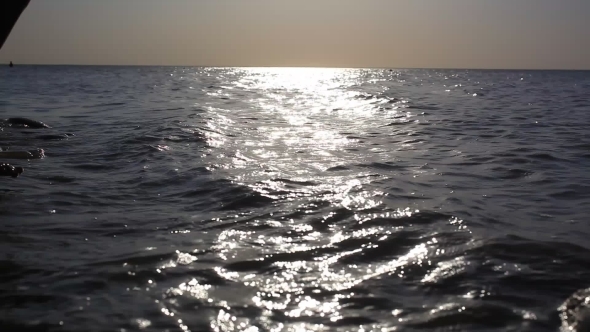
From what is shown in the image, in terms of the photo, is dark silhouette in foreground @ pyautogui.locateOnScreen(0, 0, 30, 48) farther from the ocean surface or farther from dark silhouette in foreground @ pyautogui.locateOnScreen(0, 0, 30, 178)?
the ocean surface

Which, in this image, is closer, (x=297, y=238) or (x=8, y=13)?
(x=297, y=238)

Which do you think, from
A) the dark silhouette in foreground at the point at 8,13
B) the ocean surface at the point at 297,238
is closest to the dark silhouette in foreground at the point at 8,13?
the dark silhouette in foreground at the point at 8,13

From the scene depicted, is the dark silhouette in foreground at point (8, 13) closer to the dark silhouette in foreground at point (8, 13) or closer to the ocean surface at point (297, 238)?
the dark silhouette in foreground at point (8, 13)

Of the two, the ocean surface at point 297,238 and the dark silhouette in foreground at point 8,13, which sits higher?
the dark silhouette in foreground at point 8,13

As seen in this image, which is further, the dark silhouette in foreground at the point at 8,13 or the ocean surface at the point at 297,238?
the dark silhouette in foreground at the point at 8,13

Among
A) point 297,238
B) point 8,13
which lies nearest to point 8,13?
point 8,13

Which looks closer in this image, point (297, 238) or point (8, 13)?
point (297, 238)

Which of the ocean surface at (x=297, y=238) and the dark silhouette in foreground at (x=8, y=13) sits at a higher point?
the dark silhouette in foreground at (x=8, y=13)

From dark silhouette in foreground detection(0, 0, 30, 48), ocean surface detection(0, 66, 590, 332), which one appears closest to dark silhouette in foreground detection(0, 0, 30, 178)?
dark silhouette in foreground detection(0, 0, 30, 48)

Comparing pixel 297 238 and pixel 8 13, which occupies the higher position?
pixel 8 13

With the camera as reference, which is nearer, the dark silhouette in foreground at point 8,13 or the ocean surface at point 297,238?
the ocean surface at point 297,238

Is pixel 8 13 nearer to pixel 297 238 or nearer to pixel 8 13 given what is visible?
pixel 8 13

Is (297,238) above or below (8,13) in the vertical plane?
below

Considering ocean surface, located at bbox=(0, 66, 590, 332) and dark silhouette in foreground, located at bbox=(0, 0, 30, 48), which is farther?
dark silhouette in foreground, located at bbox=(0, 0, 30, 48)
